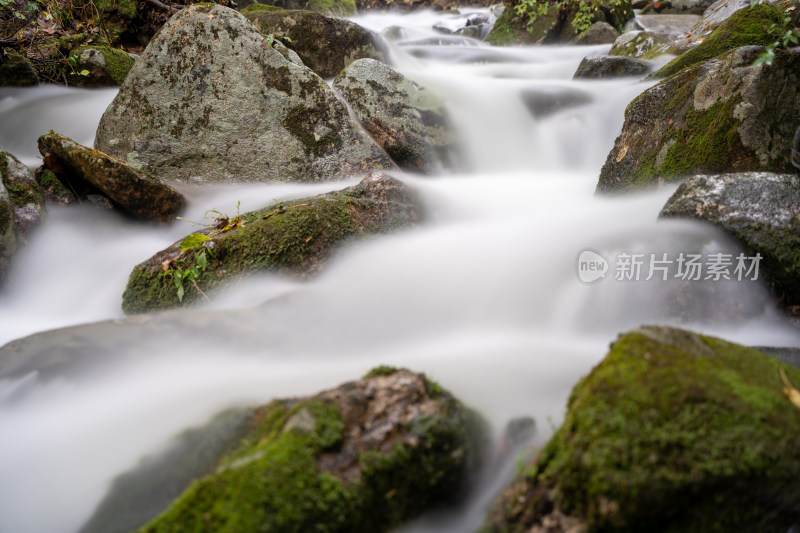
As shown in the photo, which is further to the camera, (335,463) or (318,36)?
(318,36)

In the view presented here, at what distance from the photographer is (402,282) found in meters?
3.34

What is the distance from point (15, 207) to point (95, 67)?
14.3 ft

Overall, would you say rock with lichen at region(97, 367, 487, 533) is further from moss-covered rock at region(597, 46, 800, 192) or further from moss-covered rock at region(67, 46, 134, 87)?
moss-covered rock at region(67, 46, 134, 87)

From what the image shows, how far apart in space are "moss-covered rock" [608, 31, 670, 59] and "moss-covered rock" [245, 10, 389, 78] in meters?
4.99

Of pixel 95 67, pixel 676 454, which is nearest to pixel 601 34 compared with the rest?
pixel 95 67

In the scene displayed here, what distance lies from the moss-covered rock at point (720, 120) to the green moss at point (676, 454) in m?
2.70

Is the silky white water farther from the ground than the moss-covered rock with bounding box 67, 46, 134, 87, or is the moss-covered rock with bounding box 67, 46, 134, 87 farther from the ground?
the moss-covered rock with bounding box 67, 46, 134, 87

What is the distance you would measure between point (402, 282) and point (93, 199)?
3.50 m

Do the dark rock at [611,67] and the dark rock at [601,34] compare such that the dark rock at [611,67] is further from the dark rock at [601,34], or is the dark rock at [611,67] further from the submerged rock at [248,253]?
the submerged rock at [248,253]

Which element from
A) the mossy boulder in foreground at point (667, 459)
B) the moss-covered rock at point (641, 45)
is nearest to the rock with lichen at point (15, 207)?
the mossy boulder in foreground at point (667, 459)

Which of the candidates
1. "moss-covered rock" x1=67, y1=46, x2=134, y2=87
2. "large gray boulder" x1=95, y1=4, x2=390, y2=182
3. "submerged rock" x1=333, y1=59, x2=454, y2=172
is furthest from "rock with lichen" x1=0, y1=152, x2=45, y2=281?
"moss-covered rock" x1=67, y1=46, x2=134, y2=87

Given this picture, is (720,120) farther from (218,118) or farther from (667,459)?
(218,118)

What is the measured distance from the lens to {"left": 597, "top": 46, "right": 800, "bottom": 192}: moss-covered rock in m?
3.49

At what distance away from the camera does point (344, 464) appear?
153 centimetres
